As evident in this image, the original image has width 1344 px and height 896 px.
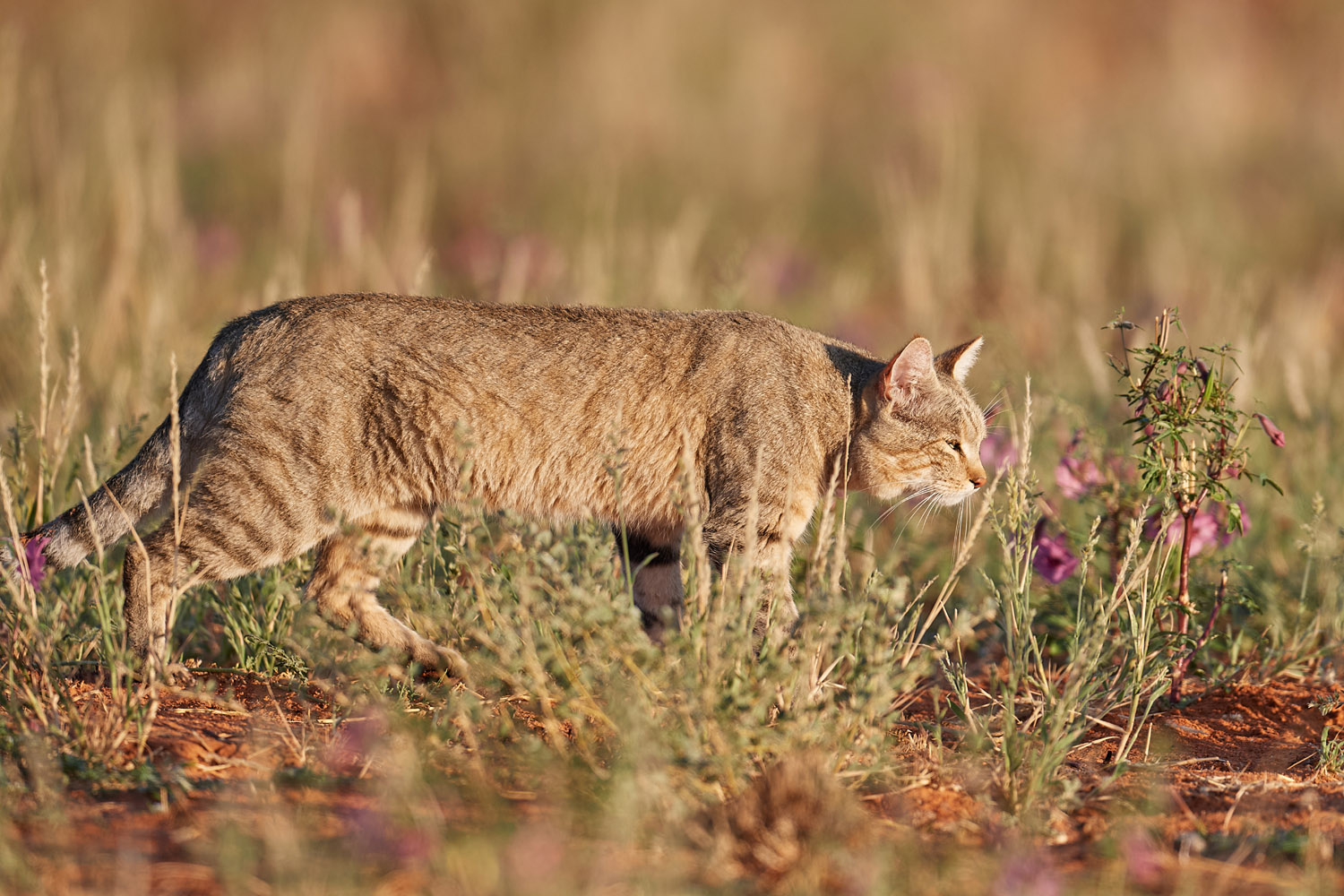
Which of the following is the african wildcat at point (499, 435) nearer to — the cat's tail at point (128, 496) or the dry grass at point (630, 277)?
the cat's tail at point (128, 496)

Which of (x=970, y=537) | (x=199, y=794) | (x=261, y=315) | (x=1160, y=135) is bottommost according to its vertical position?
(x=199, y=794)

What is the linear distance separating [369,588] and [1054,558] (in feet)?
7.80

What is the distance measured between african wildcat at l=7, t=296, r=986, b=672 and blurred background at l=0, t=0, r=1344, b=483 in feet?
3.11

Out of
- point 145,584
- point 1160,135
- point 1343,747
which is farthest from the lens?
point 1160,135

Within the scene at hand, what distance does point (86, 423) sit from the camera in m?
5.75

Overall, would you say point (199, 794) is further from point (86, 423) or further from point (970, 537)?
point (86, 423)

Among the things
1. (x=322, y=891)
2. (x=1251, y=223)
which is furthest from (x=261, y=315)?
(x=1251, y=223)

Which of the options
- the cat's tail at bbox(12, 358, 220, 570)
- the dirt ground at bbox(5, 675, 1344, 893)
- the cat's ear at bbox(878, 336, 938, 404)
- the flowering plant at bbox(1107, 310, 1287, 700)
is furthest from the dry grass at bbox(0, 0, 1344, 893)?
the cat's ear at bbox(878, 336, 938, 404)

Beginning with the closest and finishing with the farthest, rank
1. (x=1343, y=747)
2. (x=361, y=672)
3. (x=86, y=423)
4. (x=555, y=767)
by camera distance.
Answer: (x=555, y=767), (x=361, y=672), (x=1343, y=747), (x=86, y=423)

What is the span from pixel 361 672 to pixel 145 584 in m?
1.16

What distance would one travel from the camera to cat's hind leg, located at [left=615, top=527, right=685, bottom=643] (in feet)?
14.9

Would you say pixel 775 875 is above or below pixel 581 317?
below

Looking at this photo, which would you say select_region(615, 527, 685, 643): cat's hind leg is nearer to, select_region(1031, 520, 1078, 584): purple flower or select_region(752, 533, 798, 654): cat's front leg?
select_region(752, 533, 798, 654): cat's front leg

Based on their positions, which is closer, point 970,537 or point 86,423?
point 970,537
